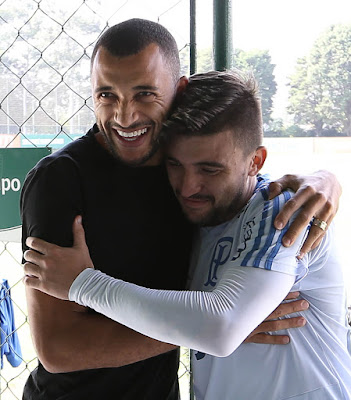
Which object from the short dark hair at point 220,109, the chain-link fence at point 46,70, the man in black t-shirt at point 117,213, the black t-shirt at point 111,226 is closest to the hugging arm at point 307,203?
A: the man in black t-shirt at point 117,213

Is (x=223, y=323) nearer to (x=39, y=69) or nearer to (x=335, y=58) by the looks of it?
(x=39, y=69)

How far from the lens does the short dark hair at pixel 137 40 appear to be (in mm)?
1006

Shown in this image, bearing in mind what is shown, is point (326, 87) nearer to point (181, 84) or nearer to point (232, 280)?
point (181, 84)

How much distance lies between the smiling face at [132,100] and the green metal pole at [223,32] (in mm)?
141

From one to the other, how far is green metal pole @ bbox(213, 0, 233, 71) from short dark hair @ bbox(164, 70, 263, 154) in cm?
5

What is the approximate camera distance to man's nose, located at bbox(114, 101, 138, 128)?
1010 millimetres

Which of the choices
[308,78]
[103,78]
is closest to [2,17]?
[103,78]

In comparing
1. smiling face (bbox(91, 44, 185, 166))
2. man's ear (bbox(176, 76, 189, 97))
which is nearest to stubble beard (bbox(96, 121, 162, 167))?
smiling face (bbox(91, 44, 185, 166))

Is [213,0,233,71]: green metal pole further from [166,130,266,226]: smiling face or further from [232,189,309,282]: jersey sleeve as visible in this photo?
[232,189,309,282]: jersey sleeve

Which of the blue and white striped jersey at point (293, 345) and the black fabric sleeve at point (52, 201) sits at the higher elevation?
the black fabric sleeve at point (52, 201)

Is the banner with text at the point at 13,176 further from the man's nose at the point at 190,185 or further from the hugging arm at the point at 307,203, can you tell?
the hugging arm at the point at 307,203

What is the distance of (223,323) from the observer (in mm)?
818

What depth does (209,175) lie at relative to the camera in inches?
40.9

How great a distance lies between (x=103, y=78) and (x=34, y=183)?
237 mm
